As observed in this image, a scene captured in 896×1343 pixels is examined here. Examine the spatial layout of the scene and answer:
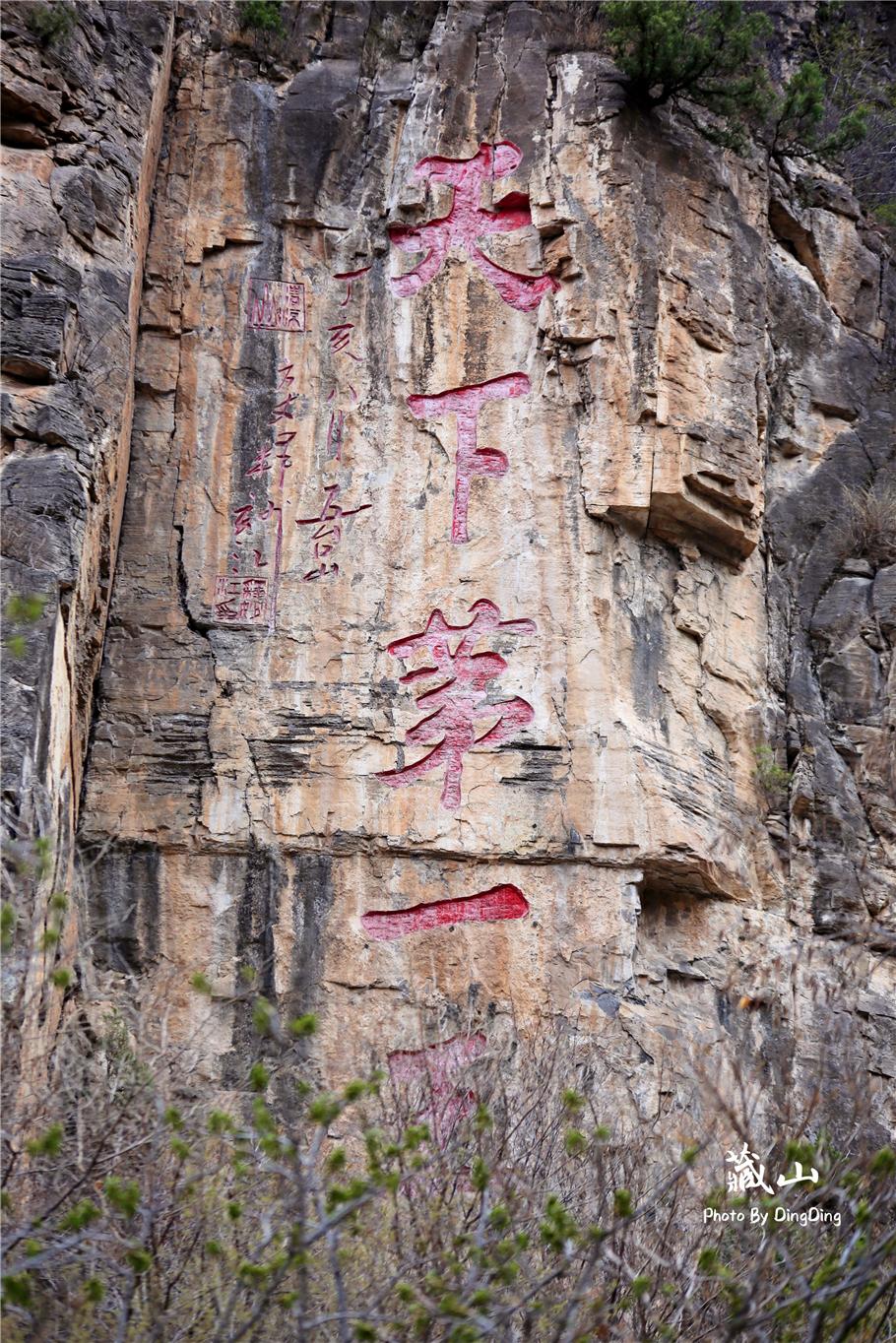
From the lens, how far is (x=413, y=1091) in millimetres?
8109

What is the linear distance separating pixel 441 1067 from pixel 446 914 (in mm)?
888

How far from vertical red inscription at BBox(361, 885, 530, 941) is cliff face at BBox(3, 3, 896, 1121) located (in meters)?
0.02

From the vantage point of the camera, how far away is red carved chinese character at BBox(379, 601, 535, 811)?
9.08m

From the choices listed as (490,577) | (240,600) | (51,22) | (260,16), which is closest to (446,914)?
(490,577)

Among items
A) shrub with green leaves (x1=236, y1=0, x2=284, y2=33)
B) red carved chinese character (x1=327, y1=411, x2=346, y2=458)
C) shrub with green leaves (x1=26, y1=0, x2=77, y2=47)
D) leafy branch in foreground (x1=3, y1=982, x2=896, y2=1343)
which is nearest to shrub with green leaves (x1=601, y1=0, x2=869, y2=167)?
shrub with green leaves (x1=236, y1=0, x2=284, y2=33)

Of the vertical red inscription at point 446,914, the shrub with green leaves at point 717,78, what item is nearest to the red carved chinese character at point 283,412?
the shrub with green leaves at point 717,78

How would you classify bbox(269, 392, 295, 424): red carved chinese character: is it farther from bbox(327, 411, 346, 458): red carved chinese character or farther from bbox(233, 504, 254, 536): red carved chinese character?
bbox(233, 504, 254, 536): red carved chinese character

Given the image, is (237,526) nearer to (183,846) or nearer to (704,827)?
(183,846)

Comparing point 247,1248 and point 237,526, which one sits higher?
point 237,526

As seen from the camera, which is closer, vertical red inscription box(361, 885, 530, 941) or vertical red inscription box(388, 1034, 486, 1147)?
vertical red inscription box(388, 1034, 486, 1147)

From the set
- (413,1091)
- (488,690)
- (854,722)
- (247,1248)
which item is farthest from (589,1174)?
(854,722)

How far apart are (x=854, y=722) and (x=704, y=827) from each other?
4.65 ft

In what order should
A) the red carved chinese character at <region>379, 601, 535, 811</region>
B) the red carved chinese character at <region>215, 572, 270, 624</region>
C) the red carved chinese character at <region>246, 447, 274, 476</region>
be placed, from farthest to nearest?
the red carved chinese character at <region>246, 447, 274, 476</region> < the red carved chinese character at <region>215, 572, 270, 624</region> < the red carved chinese character at <region>379, 601, 535, 811</region>

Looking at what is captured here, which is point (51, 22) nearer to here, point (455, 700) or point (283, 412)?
point (283, 412)
